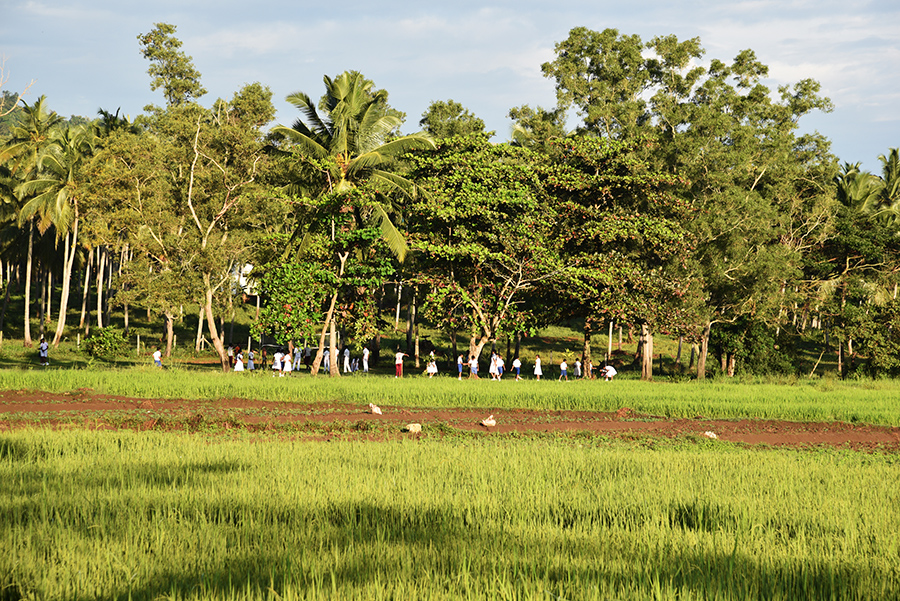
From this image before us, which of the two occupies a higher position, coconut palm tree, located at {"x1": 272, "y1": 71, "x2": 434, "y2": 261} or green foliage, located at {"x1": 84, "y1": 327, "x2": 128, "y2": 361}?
coconut palm tree, located at {"x1": 272, "y1": 71, "x2": 434, "y2": 261}

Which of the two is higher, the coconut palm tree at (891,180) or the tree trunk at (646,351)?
the coconut palm tree at (891,180)

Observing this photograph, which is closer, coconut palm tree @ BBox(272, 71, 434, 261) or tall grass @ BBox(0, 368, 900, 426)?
tall grass @ BBox(0, 368, 900, 426)

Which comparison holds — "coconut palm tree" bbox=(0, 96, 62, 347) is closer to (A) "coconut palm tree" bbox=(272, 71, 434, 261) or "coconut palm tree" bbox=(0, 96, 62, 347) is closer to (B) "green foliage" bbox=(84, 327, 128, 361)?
(B) "green foliage" bbox=(84, 327, 128, 361)

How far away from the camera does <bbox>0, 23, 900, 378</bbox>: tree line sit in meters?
29.9

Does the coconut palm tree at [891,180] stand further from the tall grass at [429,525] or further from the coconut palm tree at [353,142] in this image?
the tall grass at [429,525]

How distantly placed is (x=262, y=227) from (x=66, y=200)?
10.9 meters

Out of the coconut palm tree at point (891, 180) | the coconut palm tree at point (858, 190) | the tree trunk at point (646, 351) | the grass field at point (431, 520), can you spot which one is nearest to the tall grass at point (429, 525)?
the grass field at point (431, 520)

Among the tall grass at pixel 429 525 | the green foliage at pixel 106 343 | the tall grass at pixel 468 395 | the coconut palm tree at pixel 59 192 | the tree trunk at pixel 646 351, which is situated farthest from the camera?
the coconut palm tree at pixel 59 192

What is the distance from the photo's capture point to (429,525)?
7.21m

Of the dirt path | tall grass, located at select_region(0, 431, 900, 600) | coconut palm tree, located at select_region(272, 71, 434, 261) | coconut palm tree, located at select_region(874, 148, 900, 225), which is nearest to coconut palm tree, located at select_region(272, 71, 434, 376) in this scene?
coconut palm tree, located at select_region(272, 71, 434, 261)

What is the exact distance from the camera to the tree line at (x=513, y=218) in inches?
1177

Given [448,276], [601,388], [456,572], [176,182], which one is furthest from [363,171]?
[456,572]

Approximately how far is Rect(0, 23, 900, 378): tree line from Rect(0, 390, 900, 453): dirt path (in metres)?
9.26

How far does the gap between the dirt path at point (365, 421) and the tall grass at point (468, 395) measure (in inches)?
31.4
